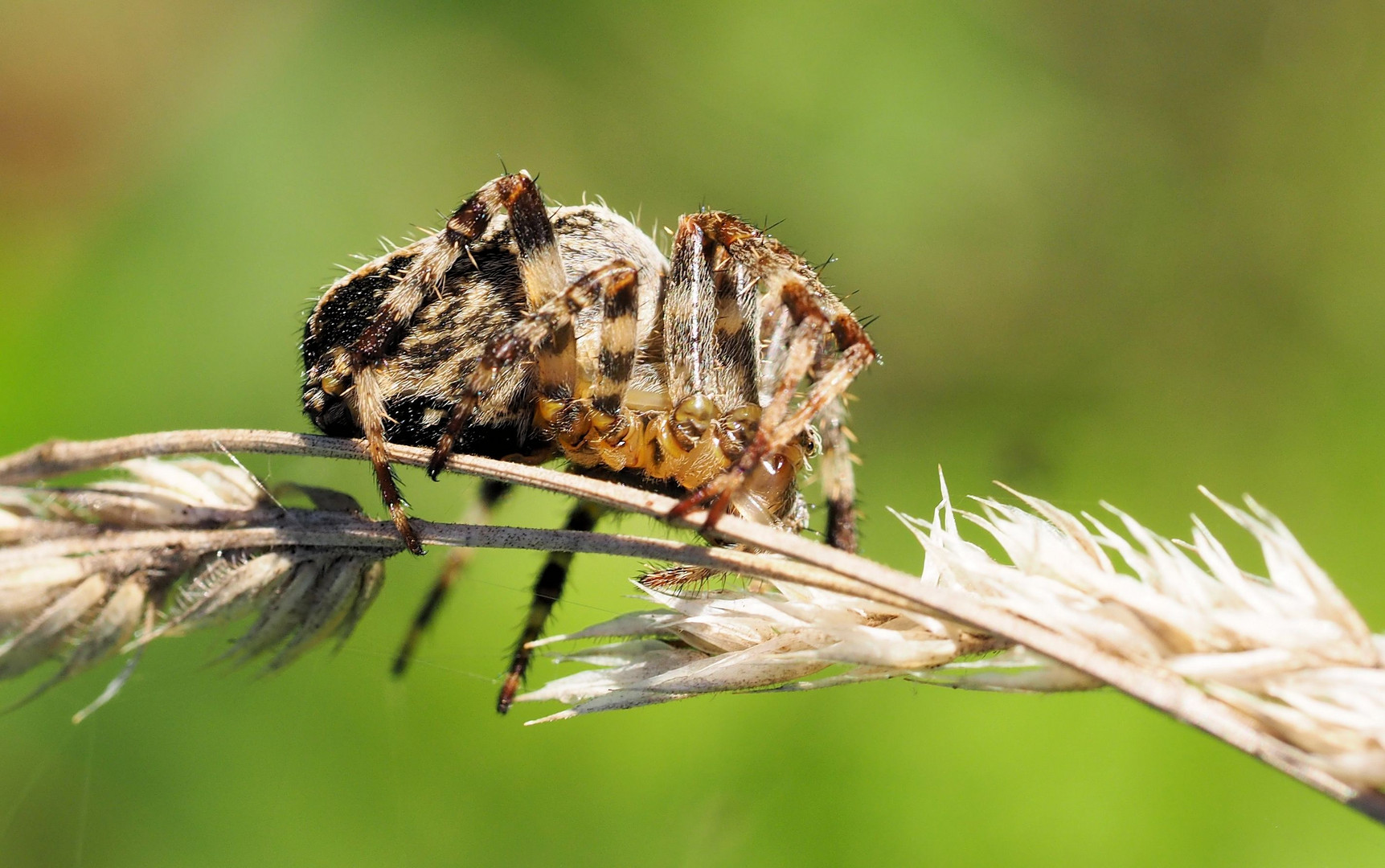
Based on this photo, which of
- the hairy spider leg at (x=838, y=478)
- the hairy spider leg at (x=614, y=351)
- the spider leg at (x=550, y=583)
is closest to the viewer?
the hairy spider leg at (x=614, y=351)

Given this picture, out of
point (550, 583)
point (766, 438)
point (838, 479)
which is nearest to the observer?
point (766, 438)

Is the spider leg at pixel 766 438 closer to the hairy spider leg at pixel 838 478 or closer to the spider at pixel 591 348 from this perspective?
the spider at pixel 591 348

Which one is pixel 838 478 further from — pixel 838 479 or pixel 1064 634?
pixel 1064 634

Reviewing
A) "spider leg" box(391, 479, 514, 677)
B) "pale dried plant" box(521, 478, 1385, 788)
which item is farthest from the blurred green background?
"pale dried plant" box(521, 478, 1385, 788)

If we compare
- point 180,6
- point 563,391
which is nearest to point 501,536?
point 563,391

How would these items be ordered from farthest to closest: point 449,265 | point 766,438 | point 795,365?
point 449,265 → point 795,365 → point 766,438

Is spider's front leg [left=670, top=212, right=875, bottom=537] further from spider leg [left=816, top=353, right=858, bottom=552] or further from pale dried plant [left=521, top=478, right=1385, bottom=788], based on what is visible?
pale dried plant [left=521, top=478, right=1385, bottom=788]

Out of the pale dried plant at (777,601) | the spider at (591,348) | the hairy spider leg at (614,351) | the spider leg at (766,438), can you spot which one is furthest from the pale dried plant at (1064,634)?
the hairy spider leg at (614,351)

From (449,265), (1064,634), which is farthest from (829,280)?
(1064,634)
